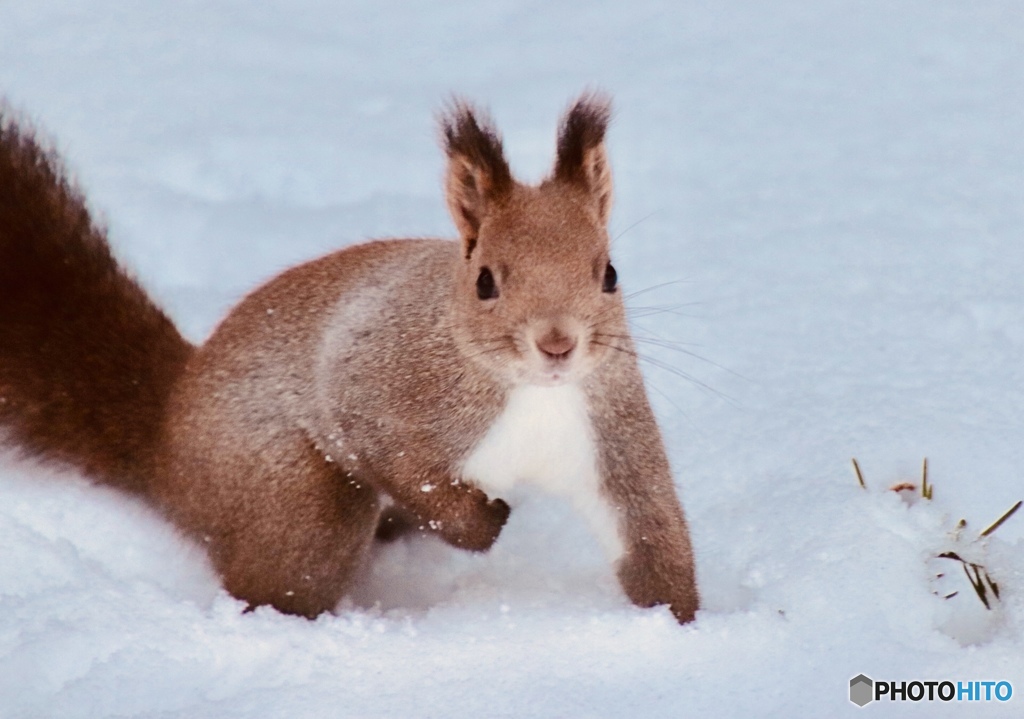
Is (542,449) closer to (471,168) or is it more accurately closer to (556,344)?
(556,344)

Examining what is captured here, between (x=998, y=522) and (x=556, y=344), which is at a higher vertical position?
(x=556, y=344)

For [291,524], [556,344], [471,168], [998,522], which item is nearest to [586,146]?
[471,168]

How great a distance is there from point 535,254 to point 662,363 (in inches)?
40.1

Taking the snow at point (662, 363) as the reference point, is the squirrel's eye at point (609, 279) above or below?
above

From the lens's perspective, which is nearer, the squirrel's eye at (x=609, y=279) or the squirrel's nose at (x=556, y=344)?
the squirrel's nose at (x=556, y=344)

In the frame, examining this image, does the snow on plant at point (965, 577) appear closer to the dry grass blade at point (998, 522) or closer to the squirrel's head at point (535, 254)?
the dry grass blade at point (998, 522)

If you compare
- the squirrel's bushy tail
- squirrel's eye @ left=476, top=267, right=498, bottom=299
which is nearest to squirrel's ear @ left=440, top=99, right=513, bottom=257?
squirrel's eye @ left=476, top=267, right=498, bottom=299

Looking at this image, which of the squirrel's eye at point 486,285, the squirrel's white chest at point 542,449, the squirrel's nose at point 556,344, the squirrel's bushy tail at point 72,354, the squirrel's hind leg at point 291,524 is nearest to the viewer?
the squirrel's nose at point 556,344

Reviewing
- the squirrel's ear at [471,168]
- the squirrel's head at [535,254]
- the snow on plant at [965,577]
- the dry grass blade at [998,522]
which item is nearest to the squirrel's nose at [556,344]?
the squirrel's head at [535,254]

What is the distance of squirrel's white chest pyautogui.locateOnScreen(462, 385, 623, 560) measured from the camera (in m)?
2.98

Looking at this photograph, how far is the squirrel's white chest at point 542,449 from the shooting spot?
298 cm

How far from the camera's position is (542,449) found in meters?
3.02

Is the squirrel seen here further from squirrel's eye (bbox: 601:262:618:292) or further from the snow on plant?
the snow on plant

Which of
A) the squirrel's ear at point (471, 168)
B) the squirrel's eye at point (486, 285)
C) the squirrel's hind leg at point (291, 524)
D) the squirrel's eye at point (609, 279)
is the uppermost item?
the squirrel's ear at point (471, 168)
